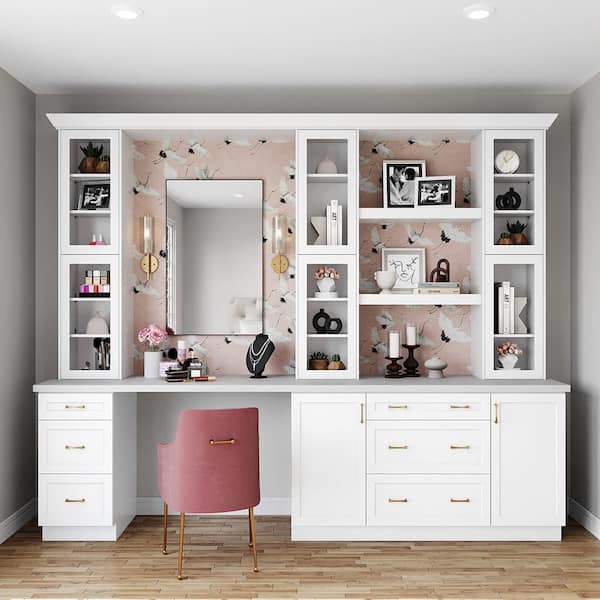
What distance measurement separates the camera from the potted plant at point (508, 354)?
14.2 feet

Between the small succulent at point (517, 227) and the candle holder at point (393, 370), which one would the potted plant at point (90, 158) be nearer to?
the candle holder at point (393, 370)

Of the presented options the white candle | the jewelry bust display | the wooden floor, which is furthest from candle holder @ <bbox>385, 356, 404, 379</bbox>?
the wooden floor

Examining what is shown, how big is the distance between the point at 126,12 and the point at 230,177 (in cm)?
148

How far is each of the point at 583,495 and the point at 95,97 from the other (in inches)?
160

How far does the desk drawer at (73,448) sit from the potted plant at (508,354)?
96.1 inches

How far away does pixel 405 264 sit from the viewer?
457 centimetres

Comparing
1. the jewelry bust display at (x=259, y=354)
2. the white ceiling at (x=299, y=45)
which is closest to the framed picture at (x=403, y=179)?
the white ceiling at (x=299, y=45)

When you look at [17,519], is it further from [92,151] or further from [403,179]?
[403,179]

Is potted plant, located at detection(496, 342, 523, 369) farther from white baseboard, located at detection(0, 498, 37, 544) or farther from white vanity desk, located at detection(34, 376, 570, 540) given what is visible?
white baseboard, located at detection(0, 498, 37, 544)

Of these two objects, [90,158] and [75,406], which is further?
[90,158]

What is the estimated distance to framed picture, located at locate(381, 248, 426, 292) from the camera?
180 inches

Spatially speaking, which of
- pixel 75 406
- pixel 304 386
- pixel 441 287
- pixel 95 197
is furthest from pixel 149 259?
pixel 441 287

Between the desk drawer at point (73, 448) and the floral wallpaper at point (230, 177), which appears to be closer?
the desk drawer at point (73, 448)

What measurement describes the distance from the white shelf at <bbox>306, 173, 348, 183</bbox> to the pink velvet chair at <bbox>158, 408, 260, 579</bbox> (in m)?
1.59
